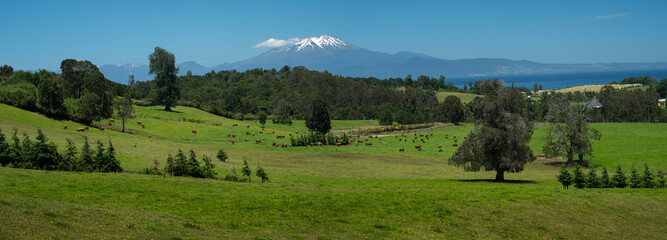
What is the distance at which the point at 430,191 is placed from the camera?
25.6 metres

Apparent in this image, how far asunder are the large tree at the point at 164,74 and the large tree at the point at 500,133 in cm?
7598

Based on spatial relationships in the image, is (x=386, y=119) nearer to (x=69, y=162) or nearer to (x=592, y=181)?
(x=592, y=181)

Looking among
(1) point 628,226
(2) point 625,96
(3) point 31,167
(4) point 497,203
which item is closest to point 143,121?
→ (3) point 31,167

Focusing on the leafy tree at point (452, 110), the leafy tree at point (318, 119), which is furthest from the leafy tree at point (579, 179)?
the leafy tree at point (452, 110)

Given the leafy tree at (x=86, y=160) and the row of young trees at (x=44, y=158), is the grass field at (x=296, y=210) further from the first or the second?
the leafy tree at (x=86, y=160)

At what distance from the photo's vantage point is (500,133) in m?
33.5

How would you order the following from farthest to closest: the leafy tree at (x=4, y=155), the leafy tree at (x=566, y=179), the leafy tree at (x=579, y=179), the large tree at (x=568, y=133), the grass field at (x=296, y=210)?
the large tree at (x=568, y=133) < the leafy tree at (x=579, y=179) < the leafy tree at (x=566, y=179) < the leafy tree at (x=4, y=155) < the grass field at (x=296, y=210)

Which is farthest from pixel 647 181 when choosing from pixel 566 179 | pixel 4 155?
pixel 4 155

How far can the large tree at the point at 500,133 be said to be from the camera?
33.5 metres

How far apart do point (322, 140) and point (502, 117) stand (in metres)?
39.5

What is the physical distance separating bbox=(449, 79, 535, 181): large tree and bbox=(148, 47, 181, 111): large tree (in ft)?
249

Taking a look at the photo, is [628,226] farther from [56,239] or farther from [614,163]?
[614,163]

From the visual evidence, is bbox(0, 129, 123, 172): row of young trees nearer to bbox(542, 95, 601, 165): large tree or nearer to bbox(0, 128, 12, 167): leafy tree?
bbox(0, 128, 12, 167): leafy tree

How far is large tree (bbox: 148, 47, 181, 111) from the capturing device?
92.7 metres
